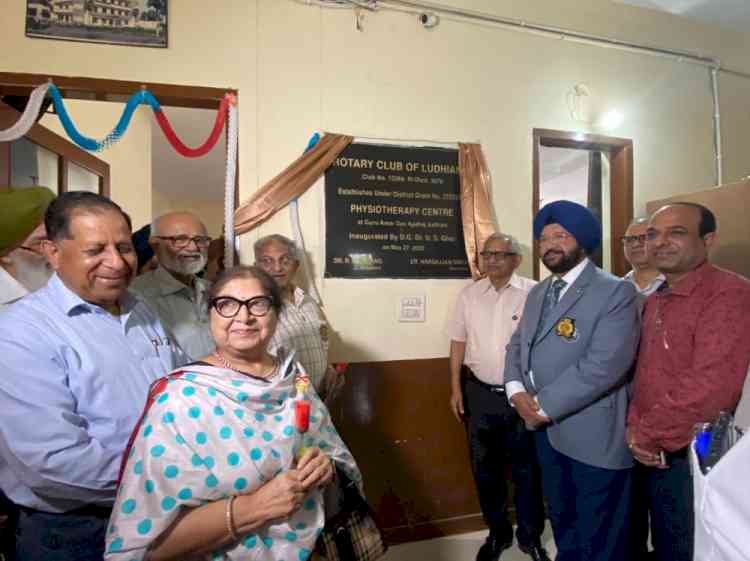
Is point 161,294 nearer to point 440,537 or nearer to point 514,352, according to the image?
point 514,352

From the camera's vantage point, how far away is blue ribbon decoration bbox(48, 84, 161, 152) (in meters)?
1.94

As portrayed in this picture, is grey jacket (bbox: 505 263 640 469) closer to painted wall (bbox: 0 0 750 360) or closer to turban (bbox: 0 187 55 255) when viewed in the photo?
painted wall (bbox: 0 0 750 360)

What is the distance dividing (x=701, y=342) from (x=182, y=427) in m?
1.61

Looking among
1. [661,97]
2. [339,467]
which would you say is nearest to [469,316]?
[339,467]

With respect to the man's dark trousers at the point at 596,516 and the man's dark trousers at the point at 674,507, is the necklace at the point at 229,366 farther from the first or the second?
the man's dark trousers at the point at 674,507

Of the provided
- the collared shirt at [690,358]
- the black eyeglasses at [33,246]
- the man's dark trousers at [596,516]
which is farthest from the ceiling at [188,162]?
the man's dark trousers at [596,516]

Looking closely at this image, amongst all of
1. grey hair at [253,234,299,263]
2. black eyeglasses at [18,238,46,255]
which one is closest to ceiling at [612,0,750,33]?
grey hair at [253,234,299,263]

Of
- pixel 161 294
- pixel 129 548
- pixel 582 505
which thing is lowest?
pixel 582 505

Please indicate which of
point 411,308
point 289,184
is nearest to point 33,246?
point 289,184

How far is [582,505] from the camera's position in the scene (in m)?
1.71

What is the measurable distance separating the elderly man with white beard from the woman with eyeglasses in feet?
2.22

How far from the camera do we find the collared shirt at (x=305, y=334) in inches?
78.7

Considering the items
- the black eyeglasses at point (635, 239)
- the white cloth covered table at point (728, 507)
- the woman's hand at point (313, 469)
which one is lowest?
the woman's hand at point (313, 469)

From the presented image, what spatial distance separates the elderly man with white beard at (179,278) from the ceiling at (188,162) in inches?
47.2
